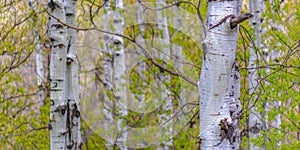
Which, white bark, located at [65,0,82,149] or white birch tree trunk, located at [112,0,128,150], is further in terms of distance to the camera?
white birch tree trunk, located at [112,0,128,150]

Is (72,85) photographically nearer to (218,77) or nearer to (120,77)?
(218,77)

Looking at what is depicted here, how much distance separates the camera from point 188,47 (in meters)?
7.87

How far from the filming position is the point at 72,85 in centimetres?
373

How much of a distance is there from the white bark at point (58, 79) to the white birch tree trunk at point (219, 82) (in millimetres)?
1634

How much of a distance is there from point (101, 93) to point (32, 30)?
161 cm

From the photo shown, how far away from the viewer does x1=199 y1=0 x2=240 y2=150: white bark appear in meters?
2.10

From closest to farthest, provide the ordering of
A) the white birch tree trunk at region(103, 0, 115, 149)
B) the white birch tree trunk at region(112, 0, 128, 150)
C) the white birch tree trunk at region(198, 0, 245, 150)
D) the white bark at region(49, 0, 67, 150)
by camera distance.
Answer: the white birch tree trunk at region(198, 0, 245, 150) → the white bark at region(49, 0, 67, 150) → the white birch tree trunk at region(103, 0, 115, 149) → the white birch tree trunk at region(112, 0, 128, 150)

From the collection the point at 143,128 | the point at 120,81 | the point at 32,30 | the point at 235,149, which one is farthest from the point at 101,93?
the point at 235,149

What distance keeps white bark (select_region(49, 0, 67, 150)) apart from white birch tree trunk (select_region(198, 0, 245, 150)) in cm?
163

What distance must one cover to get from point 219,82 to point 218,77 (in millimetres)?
26

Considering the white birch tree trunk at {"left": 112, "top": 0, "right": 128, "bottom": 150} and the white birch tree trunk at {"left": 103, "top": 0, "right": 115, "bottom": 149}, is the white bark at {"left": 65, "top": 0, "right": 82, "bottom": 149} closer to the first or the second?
the white birch tree trunk at {"left": 103, "top": 0, "right": 115, "bottom": 149}

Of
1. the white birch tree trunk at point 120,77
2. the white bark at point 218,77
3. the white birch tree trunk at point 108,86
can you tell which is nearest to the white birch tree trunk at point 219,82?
the white bark at point 218,77

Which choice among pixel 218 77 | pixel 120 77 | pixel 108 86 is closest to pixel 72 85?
pixel 218 77

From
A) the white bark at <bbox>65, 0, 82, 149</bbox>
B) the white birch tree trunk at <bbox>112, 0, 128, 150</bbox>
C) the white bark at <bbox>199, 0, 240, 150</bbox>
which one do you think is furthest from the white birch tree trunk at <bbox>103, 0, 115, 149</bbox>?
the white bark at <bbox>199, 0, 240, 150</bbox>
